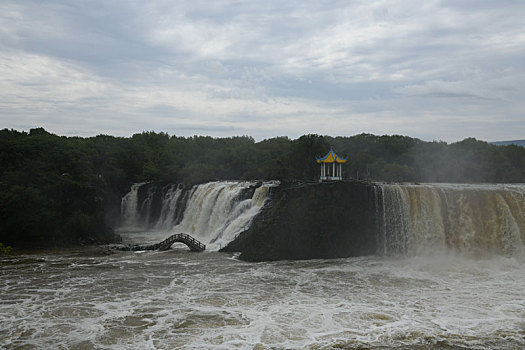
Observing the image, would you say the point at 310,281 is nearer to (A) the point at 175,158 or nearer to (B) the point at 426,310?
(B) the point at 426,310

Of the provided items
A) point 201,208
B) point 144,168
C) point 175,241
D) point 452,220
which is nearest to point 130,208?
point 144,168

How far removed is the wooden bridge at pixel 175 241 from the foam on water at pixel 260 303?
98.0 inches

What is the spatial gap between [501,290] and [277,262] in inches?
433

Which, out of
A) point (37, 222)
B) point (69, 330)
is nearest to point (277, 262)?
point (69, 330)

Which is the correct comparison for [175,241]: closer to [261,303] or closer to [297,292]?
[297,292]

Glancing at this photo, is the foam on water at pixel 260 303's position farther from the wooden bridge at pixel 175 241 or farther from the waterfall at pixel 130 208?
the waterfall at pixel 130 208

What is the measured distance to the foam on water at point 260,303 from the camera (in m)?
14.0

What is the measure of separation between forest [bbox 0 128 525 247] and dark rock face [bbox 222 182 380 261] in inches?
322

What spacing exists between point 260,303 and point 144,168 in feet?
116

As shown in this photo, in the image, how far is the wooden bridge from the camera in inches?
1089

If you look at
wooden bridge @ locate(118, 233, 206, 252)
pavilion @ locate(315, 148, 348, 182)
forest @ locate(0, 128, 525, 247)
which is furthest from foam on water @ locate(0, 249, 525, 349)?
pavilion @ locate(315, 148, 348, 182)

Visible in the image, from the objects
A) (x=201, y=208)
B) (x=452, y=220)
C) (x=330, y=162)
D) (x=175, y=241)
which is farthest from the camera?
(x=201, y=208)

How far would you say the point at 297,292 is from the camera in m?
19.0

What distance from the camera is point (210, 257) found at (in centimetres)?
2584
